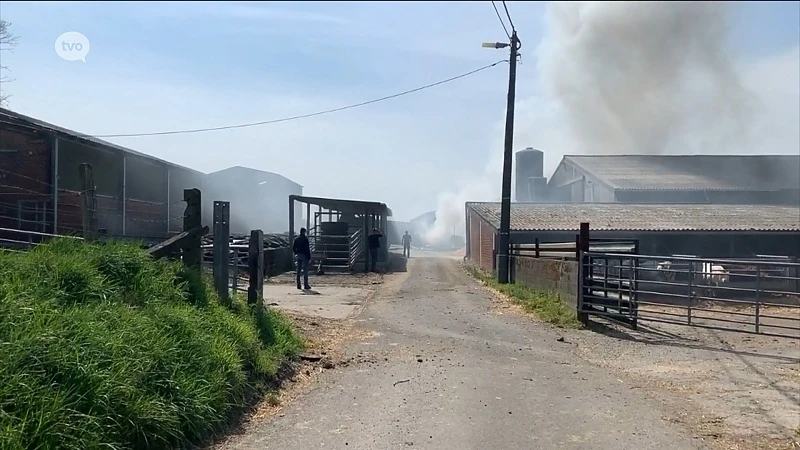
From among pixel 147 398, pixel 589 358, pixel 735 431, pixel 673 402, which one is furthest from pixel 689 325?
pixel 147 398

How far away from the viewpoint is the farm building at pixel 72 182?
20094 mm

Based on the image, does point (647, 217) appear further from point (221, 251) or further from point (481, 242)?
point (221, 251)

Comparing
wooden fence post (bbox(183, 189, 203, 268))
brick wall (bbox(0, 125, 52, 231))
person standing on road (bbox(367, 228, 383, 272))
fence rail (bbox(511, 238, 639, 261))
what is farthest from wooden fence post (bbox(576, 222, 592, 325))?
brick wall (bbox(0, 125, 52, 231))

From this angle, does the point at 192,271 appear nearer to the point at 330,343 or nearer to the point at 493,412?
the point at 330,343

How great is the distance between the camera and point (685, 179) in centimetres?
4388

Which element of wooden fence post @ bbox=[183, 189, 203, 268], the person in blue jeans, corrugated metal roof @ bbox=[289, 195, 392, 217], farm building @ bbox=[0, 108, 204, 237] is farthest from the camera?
corrugated metal roof @ bbox=[289, 195, 392, 217]

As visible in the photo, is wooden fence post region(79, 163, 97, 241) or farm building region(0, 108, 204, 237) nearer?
wooden fence post region(79, 163, 97, 241)

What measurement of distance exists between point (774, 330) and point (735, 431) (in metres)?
7.83

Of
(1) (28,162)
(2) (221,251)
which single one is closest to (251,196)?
(1) (28,162)

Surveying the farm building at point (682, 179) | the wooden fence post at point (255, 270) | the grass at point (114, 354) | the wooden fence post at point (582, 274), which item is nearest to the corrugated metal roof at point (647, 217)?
the farm building at point (682, 179)

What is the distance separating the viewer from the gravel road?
5.80 meters

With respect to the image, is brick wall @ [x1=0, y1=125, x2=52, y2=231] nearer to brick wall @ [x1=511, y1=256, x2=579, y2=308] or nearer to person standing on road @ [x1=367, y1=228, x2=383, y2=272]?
person standing on road @ [x1=367, y1=228, x2=383, y2=272]

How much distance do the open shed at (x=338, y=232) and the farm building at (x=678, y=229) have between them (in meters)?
5.38

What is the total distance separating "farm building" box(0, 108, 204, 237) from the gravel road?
9064mm
